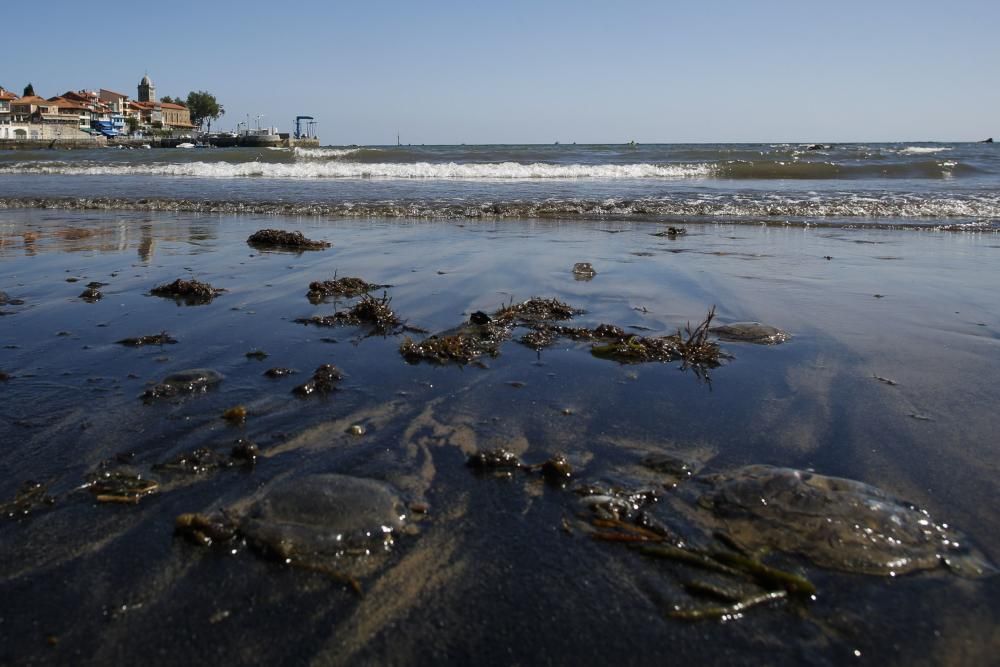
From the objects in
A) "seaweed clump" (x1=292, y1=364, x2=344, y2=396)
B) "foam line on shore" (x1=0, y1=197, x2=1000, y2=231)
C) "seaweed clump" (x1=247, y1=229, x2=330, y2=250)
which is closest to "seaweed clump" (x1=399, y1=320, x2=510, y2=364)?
"seaweed clump" (x1=292, y1=364, x2=344, y2=396)

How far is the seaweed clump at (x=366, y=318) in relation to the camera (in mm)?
4332

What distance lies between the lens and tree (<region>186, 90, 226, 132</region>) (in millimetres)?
115438

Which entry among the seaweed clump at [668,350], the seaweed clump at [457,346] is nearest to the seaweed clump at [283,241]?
the seaweed clump at [457,346]

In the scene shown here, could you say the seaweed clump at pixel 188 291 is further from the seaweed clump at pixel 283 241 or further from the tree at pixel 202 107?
the tree at pixel 202 107

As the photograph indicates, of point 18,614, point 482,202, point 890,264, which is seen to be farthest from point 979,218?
point 18,614

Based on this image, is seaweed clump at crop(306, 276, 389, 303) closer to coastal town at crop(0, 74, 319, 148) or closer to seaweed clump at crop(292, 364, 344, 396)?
seaweed clump at crop(292, 364, 344, 396)

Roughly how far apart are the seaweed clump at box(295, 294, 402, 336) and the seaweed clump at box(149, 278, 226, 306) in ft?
3.42

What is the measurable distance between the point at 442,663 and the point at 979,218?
42.0 ft

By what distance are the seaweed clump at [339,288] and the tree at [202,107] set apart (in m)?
126

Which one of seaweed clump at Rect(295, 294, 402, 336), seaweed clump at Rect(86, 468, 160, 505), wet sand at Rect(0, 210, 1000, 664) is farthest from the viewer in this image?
seaweed clump at Rect(295, 294, 402, 336)

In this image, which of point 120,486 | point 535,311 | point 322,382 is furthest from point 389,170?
point 120,486

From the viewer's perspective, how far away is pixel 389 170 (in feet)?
77.8

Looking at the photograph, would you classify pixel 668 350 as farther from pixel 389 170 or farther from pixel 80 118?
pixel 80 118

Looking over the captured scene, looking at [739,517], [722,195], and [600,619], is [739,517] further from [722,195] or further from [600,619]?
[722,195]
